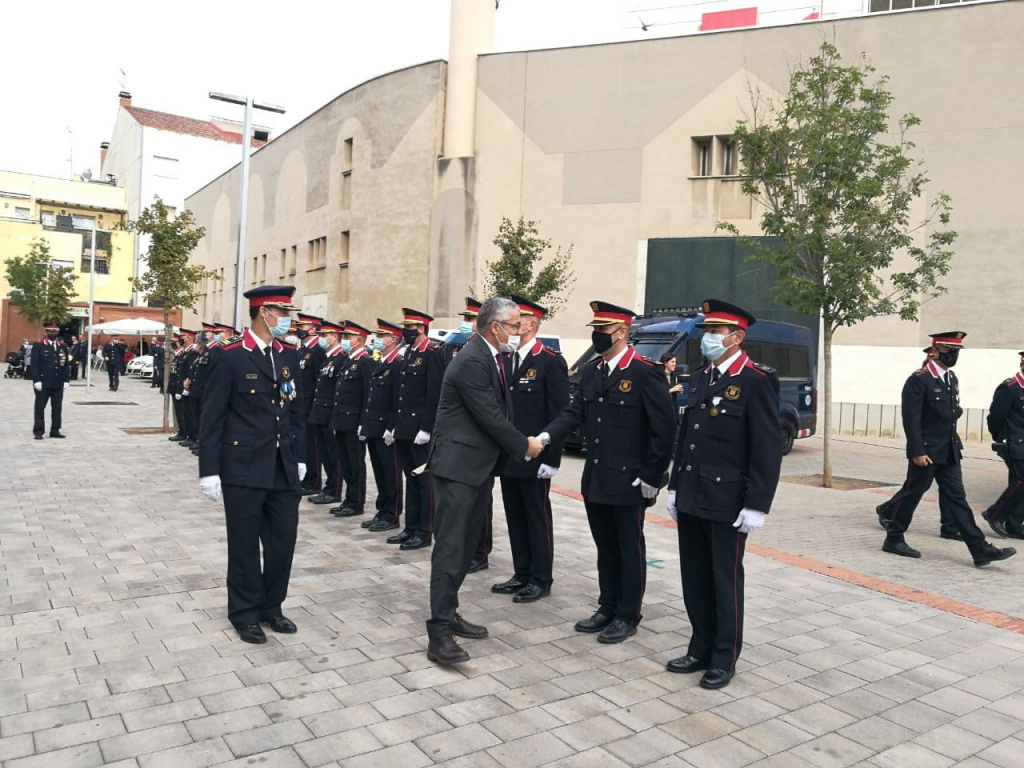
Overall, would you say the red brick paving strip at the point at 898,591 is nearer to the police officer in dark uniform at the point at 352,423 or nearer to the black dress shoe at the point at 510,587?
the black dress shoe at the point at 510,587

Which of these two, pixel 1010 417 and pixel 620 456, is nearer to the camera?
pixel 620 456

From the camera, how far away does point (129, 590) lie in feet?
19.7

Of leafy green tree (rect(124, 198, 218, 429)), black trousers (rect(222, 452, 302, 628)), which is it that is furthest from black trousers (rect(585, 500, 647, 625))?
leafy green tree (rect(124, 198, 218, 429))

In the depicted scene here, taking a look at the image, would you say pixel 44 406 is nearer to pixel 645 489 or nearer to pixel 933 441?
pixel 645 489

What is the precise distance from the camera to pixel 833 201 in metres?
12.8

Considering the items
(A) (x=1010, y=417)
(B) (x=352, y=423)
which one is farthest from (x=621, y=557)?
(A) (x=1010, y=417)

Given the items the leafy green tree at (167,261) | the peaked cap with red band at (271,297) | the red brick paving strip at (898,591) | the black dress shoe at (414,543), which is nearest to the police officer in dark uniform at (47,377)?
the leafy green tree at (167,261)

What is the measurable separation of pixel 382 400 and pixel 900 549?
5173mm

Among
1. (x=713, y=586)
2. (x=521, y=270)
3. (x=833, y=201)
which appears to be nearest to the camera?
(x=713, y=586)

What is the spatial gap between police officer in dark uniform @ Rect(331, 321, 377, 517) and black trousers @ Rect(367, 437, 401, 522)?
0.57m

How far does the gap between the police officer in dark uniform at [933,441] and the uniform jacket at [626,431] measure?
3836 millimetres

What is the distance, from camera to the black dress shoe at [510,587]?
248 inches

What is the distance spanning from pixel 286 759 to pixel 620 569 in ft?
8.58

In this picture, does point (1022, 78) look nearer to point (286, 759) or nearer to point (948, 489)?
point (948, 489)
